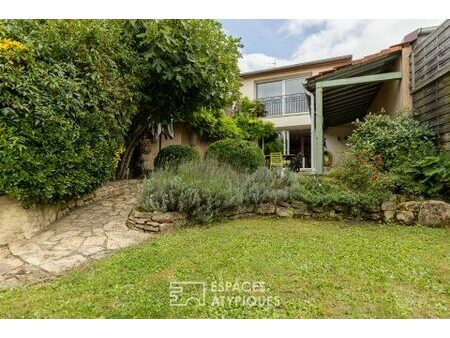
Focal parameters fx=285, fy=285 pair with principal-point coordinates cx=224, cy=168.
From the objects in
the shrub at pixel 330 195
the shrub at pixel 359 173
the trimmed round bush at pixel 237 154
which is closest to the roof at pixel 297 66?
the trimmed round bush at pixel 237 154

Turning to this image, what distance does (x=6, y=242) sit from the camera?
3.95 m

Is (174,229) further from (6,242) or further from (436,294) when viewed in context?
(436,294)

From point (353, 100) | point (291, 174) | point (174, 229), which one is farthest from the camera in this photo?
point (353, 100)

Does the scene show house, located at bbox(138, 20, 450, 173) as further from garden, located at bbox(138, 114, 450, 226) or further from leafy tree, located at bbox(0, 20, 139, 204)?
leafy tree, located at bbox(0, 20, 139, 204)

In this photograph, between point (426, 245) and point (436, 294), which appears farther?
point (426, 245)

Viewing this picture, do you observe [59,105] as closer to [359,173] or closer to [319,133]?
[359,173]

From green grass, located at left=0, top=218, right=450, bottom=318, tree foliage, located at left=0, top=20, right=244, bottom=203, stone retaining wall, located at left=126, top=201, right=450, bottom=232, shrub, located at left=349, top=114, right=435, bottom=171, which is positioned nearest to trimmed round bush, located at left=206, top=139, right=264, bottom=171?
tree foliage, located at left=0, top=20, right=244, bottom=203

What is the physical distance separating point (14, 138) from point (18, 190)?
71 centimetres

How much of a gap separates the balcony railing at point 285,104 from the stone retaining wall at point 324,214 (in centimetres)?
1160

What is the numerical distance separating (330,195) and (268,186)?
3.92 ft

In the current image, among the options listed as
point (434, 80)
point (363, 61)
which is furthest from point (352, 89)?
point (434, 80)

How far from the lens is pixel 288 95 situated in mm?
16656
